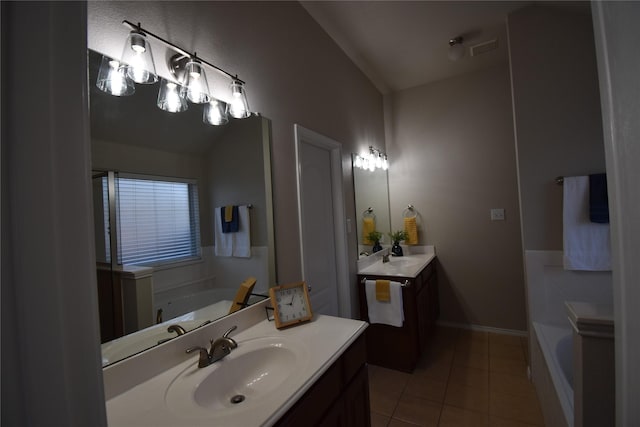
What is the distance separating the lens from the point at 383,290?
221 centimetres

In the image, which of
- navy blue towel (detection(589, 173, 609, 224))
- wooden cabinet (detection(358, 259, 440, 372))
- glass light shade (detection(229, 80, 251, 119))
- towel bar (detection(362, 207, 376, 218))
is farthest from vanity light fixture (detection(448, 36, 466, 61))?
glass light shade (detection(229, 80, 251, 119))

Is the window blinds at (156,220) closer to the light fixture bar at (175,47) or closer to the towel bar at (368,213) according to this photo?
the light fixture bar at (175,47)

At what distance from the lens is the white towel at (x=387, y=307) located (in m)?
2.14

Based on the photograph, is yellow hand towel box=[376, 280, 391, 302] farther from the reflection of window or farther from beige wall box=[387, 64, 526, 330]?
the reflection of window

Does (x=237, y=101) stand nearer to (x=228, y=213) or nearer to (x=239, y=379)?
(x=228, y=213)

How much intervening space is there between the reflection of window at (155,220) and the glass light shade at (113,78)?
302 millimetres

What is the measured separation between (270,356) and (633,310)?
1109 millimetres

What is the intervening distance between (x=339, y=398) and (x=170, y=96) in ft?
4.59

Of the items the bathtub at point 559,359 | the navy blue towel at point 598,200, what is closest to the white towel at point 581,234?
the navy blue towel at point 598,200

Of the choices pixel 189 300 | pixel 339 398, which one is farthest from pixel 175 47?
pixel 339 398

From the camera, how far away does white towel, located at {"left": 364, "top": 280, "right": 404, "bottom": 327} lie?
7.02 feet

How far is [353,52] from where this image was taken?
2.57 metres

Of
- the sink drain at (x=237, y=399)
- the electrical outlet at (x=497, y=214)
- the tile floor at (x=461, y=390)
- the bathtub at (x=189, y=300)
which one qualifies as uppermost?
the electrical outlet at (x=497, y=214)

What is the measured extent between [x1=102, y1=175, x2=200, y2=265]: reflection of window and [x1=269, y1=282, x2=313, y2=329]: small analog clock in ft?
1.45
